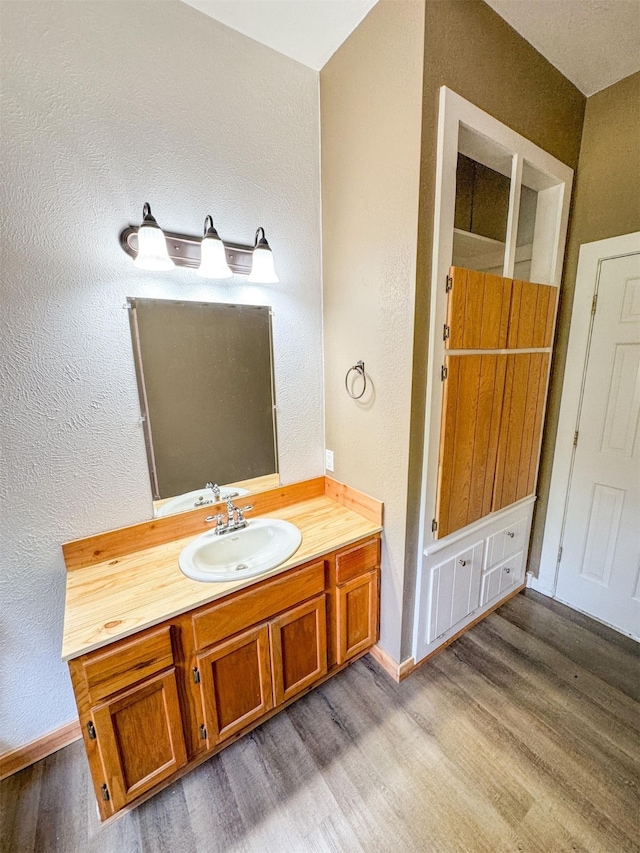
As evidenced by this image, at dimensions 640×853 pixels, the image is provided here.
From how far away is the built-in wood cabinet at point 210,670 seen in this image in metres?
1.03

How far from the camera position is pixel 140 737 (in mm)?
Answer: 1103

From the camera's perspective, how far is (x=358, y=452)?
170 cm

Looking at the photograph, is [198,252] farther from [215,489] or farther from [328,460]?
[328,460]

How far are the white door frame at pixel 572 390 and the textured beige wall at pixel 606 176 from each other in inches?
1.5

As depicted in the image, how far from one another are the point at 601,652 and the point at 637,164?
2446mm

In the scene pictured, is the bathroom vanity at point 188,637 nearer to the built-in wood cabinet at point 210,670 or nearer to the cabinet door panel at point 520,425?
the built-in wood cabinet at point 210,670

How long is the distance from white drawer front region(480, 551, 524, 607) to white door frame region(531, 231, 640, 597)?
0.18 m

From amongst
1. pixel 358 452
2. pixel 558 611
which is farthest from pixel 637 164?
pixel 558 611

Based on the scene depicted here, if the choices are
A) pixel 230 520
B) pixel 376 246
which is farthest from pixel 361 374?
pixel 230 520

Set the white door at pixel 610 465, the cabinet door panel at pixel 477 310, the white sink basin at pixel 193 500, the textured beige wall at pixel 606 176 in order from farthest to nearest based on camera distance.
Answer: the white door at pixel 610 465 < the textured beige wall at pixel 606 176 < the white sink basin at pixel 193 500 < the cabinet door panel at pixel 477 310

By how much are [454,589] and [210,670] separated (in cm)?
120

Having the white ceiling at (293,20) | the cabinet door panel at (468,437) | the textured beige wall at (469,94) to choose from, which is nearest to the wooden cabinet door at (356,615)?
the textured beige wall at (469,94)

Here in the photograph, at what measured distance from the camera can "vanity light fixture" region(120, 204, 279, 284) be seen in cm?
121

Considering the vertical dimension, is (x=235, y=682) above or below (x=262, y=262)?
below
